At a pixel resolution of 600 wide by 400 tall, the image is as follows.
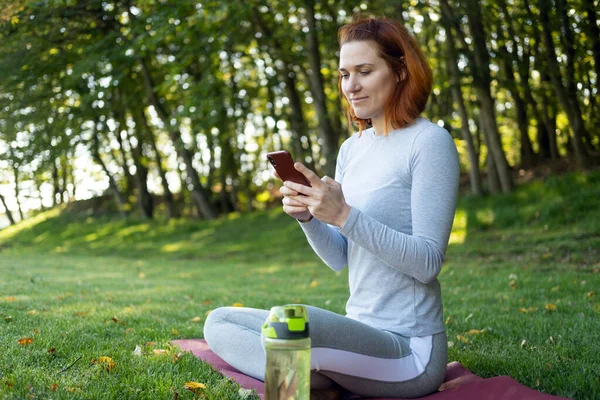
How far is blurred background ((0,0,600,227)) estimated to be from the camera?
42.8ft

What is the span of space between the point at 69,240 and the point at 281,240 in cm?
914

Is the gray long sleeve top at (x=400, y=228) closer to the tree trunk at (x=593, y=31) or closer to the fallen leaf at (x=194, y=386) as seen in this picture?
the fallen leaf at (x=194, y=386)

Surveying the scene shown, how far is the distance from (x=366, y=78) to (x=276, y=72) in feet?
49.8

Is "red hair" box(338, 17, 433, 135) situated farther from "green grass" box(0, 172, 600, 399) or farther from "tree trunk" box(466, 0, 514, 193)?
"tree trunk" box(466, 0, 514, 193)

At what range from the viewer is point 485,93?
14.0m

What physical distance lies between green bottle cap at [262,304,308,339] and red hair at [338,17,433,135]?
129cm

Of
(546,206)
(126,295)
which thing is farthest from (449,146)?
(546,206)

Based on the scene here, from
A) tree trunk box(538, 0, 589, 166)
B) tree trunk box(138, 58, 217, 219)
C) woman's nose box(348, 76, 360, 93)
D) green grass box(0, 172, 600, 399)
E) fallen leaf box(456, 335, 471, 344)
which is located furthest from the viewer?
tree trunk box(138, 58, 217, 219)

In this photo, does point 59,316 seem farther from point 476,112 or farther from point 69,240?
point 69,240

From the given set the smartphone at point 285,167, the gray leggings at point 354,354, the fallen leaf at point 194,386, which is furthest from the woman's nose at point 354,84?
the fallen leaf at point 194,386

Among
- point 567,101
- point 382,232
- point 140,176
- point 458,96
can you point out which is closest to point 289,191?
point 382,232

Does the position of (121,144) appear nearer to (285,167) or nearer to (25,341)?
(25,341)

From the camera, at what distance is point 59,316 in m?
5.37

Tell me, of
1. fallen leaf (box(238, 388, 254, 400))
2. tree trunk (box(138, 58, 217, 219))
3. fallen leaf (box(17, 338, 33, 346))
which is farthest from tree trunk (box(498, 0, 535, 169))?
fallen leaf (box(238, 388, 254, 400))
